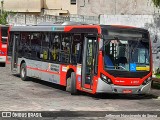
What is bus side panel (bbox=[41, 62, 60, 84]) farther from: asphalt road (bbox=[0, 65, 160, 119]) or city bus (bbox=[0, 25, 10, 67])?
city bus (bbox=[0, 25, 10, 67])

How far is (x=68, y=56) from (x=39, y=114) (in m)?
5.63

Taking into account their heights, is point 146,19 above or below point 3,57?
above

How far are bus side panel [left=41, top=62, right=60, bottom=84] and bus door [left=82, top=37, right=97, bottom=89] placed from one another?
222cm

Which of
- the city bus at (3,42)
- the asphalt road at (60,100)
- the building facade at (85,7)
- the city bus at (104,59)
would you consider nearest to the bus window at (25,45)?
the asphalt road at (60,100)

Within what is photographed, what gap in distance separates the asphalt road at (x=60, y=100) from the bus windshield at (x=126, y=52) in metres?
1.23

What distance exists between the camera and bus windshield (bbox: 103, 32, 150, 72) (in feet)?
51.8

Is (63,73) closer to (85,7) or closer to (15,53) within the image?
(15,53)

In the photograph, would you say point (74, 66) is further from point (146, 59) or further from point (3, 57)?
point (3, 57)

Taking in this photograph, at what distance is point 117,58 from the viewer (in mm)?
15805

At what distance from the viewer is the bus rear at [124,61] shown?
15641mm

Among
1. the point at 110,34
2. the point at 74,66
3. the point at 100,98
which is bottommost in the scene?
the point at 100,98

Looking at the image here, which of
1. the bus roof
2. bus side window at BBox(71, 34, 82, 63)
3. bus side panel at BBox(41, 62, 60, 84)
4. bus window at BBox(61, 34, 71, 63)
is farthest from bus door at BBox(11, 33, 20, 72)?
bus side window at BBox(71, 34, 82, 63)

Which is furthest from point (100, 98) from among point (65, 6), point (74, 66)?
point (65, 6)

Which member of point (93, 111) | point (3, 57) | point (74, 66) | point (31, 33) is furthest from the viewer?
point (3, 57)
